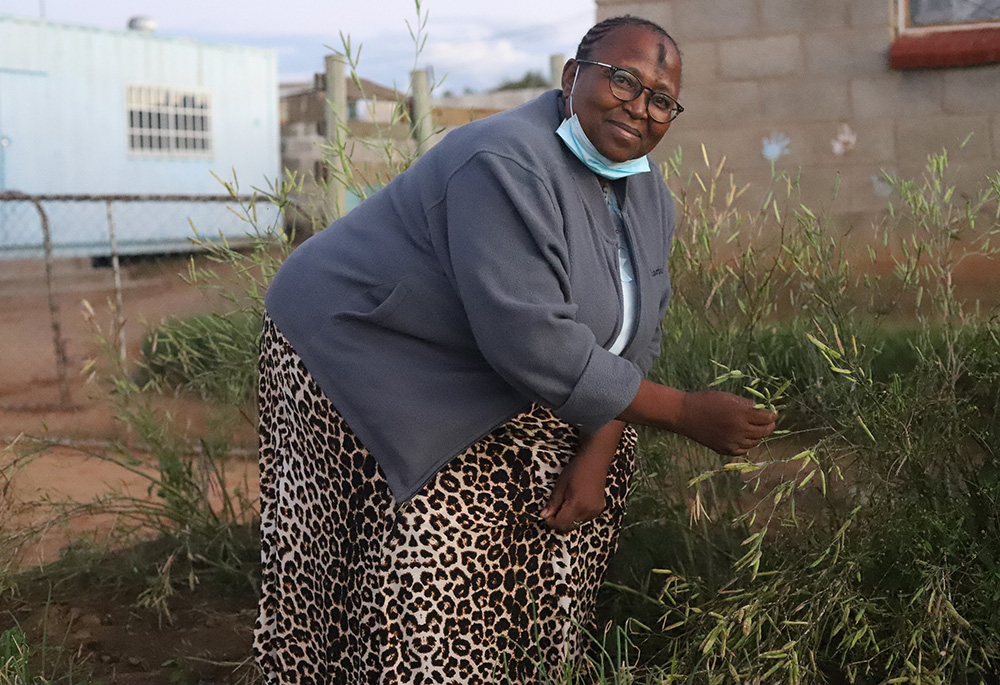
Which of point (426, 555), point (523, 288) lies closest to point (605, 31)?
point (523, 288)

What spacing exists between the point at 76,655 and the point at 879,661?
7.21ft

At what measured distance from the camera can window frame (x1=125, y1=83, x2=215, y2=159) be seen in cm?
1662

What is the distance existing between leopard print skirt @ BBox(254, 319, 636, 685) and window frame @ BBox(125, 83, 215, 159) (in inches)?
599

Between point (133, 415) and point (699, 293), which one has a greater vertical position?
point (699, 293)

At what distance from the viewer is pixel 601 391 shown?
2039 millimetres

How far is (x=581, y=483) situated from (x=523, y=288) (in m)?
0.51

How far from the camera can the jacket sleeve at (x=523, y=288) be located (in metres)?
2.00

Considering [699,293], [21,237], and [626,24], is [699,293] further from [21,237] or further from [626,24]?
[21,237]

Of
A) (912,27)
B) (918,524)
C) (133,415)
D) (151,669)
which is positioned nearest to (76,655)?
(151,669)

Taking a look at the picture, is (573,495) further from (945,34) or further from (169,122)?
(169,122)

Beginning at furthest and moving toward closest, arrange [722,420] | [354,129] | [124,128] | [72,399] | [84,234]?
[124,128], [84,234], [72,399], [354,129], [722,420]

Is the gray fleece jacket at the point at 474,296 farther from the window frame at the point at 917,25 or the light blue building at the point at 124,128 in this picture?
the light blue building at the point at 124,128

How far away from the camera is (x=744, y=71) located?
215 inches

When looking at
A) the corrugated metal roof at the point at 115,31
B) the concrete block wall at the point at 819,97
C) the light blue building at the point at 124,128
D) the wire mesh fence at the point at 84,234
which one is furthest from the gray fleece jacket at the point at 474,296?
the corrugated metal roof at the point at 115,31
